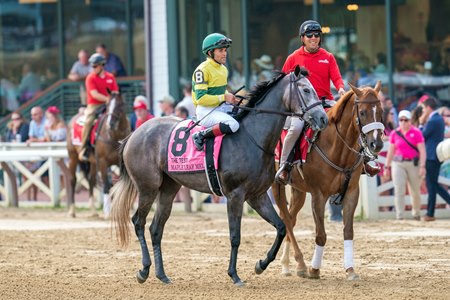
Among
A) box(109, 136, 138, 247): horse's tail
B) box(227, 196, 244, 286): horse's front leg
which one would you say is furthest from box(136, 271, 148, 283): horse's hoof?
box(227, 196, 244, 286): horse's front leg

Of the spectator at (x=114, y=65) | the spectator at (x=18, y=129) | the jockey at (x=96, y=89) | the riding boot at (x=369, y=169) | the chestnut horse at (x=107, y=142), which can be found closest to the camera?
the riding boot at (x=369, y=169)

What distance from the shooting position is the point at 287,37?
21.2m

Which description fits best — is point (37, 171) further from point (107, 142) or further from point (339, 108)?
point (339, 108)

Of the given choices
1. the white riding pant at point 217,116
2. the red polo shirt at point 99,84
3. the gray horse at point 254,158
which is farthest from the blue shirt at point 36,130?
the white riding pant at point 217,116

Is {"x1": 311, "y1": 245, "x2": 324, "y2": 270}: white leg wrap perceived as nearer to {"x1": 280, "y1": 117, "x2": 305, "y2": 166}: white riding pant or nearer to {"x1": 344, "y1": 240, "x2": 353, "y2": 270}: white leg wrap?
{"x1": 344, "y1": 240, "x2": 353, "y2": 270}: white leg wrap

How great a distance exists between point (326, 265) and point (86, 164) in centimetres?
835

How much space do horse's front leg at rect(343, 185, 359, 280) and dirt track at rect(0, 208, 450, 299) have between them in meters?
0.15

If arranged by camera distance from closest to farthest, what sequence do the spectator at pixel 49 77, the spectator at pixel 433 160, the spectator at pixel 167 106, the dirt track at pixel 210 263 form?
the dirt track at pixel 210 263
the spectator at pixel 433 160
the spectator at pixel 167 106
the spectator at pixel 49 77

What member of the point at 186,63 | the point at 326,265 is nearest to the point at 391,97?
the point at 186,63

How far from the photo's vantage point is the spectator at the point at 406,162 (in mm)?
16953

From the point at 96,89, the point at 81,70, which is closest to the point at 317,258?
the point at 96,89

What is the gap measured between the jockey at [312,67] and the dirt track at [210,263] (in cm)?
131

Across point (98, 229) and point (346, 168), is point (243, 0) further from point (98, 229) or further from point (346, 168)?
point (346, 168)

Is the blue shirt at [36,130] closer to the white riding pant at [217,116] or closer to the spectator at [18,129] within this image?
the spectator at [18,129]
